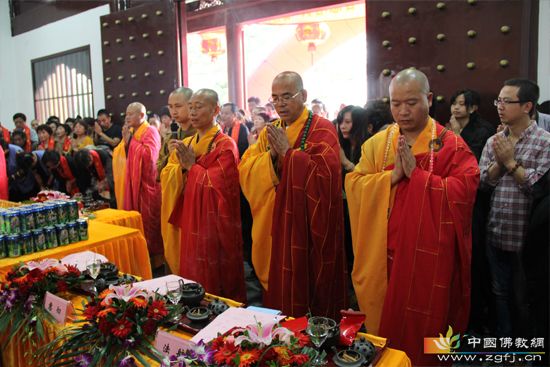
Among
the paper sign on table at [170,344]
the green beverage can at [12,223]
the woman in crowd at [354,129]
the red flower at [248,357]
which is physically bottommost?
the paper sign on table at [170,344]

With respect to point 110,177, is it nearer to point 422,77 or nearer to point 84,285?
point 84,285

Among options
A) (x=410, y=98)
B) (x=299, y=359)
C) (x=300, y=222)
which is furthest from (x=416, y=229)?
(x=299, y=359)

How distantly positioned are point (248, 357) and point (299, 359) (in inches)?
5.8

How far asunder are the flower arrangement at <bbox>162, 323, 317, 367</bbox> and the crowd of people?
1.07 meters

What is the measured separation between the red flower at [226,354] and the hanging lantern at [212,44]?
11.1 metres

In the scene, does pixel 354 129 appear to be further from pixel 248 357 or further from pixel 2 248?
pixel 248 357

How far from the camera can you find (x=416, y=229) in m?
2.37

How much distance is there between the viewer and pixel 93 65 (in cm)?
799

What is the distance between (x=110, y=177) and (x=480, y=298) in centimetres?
391

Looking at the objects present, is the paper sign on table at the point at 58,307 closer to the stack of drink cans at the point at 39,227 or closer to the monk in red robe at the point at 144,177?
the stack of drink cans at the point at 39,227

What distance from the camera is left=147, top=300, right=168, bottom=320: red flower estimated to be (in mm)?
1748

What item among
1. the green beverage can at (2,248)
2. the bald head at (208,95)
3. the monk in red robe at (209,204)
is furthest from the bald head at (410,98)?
the green beverage can at (2,248)

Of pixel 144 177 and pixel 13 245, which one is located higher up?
pixel 144 177

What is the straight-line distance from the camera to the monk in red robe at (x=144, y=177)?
15.4ft
